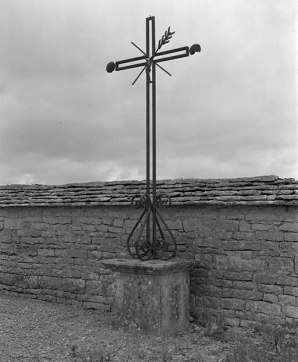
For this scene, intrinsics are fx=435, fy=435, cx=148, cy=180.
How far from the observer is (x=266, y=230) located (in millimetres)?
6816

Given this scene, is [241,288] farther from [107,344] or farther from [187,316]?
[107,344]

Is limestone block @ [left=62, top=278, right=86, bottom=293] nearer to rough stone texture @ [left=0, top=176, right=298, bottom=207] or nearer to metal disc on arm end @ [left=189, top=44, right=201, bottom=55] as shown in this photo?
rough stone texture @ [left=0, top=176, right=298, bottom=207]

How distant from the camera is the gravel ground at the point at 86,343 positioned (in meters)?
5.69

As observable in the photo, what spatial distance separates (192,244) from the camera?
7.40 metres

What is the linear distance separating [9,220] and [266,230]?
19.0 ft

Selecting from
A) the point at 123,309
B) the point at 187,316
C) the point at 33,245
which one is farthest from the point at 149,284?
the point at 33,245

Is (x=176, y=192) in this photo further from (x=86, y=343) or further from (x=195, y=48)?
(x=86, y=343)

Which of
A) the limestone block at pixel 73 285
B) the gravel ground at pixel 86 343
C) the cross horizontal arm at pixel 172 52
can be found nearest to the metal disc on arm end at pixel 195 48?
the cross horizontal arm at pixel 172 52

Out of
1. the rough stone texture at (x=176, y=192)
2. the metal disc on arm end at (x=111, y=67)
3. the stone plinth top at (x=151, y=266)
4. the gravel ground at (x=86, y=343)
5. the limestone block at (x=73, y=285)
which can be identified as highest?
the metal disc on arm end at (x=111, y=67)

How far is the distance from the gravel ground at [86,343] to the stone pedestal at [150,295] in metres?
0.17

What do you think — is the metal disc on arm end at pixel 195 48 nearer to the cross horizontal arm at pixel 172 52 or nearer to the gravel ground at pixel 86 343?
the cross horizontal arm at pixel 172 52

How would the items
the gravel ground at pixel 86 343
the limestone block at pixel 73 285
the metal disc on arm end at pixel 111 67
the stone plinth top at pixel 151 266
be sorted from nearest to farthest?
the gravel ground at pixel 86 343 → the stone plinth top at pixel 151 266 → the metal disc on arm end at pixel 111 67 → the limestone block at pixel 73 285

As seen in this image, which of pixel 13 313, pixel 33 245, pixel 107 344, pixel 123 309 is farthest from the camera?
pixel 33 245

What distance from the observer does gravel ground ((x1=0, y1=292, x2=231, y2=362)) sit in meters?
5.69
